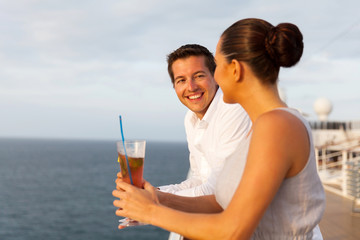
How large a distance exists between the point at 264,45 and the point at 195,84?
5.07 ft

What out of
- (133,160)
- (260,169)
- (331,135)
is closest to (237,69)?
(260,169)

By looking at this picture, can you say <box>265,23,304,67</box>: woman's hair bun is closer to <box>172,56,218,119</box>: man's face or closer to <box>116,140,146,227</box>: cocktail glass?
<box>116,140,146,227</box>: cocktail glass

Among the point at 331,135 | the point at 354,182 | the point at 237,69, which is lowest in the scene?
the point at 354,182

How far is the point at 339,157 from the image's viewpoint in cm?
2139

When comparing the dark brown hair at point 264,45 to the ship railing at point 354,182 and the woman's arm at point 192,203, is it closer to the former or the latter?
the woman's arm at point 192,203

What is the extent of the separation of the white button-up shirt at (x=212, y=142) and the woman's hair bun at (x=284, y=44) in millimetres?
636

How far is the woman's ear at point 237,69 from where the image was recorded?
1.26m

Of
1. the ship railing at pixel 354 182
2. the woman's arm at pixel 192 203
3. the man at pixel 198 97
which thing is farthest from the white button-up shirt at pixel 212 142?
the ship railing at pixel 354 182

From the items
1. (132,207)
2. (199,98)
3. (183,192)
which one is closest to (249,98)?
(132,207)

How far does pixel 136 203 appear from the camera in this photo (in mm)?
1249

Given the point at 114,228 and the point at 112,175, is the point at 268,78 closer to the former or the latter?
the point at 114,228

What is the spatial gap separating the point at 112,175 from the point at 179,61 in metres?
58.8

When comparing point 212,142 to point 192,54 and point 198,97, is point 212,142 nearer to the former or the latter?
point 198,97

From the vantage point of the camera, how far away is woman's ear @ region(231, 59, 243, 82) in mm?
1262
